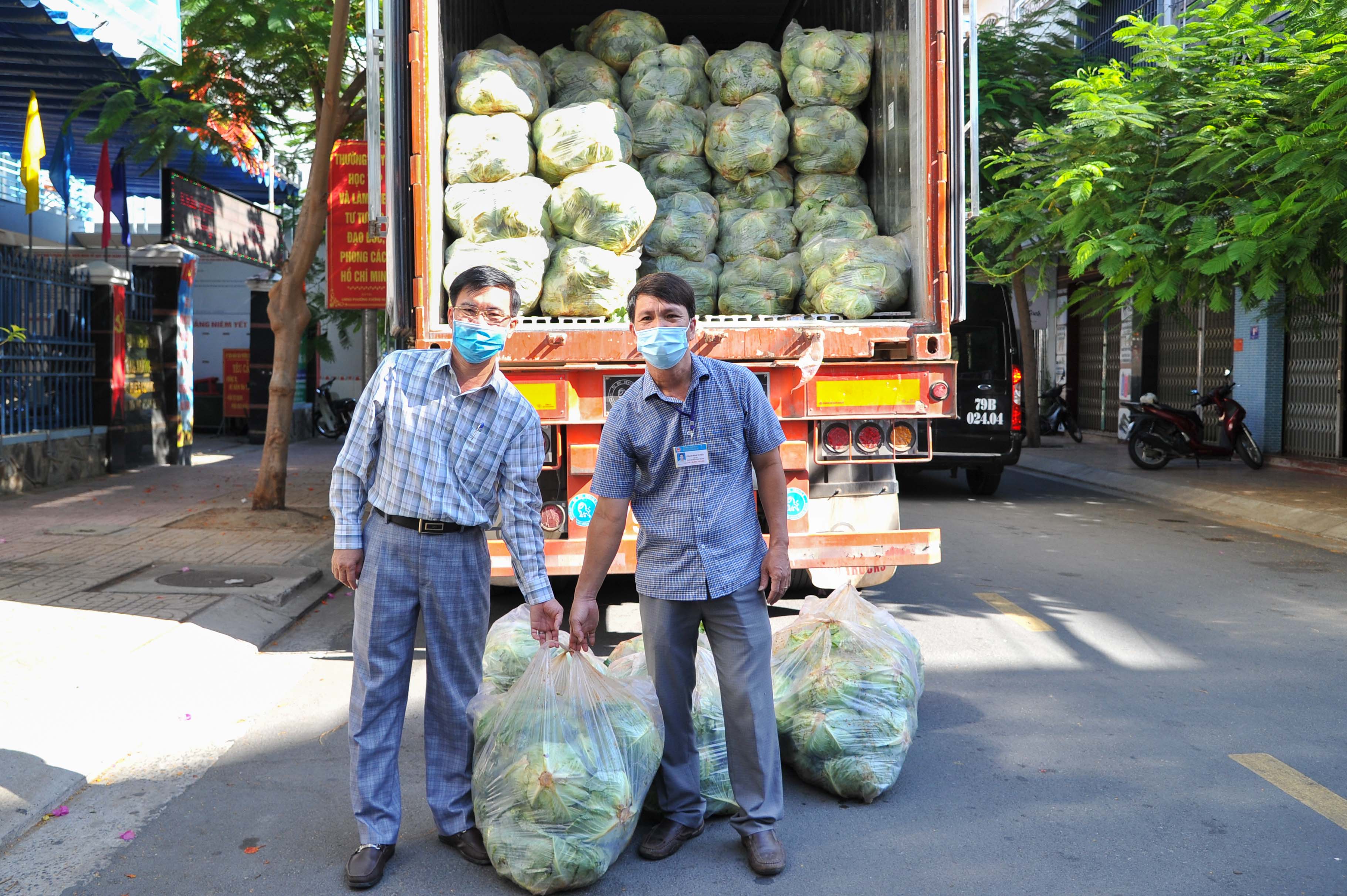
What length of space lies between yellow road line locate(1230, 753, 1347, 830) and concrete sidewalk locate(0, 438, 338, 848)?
3923 mm

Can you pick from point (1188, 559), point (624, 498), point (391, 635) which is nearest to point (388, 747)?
point (391, 635)

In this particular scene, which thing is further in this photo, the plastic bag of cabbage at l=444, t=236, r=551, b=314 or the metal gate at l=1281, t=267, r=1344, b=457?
the metal gate at l=1281, t=267, r=1344, b=457

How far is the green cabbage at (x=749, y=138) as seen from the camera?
689 cm

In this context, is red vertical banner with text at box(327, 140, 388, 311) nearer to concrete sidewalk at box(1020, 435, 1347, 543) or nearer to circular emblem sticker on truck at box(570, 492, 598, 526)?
circular emblem sticker on truck at box(570, 492, 598, 526)

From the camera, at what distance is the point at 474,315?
11.3ft

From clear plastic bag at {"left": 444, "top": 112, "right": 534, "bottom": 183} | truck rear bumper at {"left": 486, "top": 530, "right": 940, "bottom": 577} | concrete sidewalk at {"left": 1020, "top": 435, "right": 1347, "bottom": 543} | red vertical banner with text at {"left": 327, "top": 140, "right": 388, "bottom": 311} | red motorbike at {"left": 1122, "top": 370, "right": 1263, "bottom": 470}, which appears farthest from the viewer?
red motorbike at {"left": 1122, "top": 370, "right": 1263, "bottom": 470}

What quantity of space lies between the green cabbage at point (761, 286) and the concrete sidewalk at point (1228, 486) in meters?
6.29

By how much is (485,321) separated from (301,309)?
24.2 feet

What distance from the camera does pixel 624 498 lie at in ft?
11.6

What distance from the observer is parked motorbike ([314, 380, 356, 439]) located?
73.3 ft

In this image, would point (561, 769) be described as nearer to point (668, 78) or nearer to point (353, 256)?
point (668, 78)

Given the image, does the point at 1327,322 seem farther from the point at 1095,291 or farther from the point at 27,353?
the point at 27,353

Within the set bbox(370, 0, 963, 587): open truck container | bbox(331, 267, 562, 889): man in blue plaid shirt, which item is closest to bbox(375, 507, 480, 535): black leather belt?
bbox(331, 267, 562, 889): man in blue plaid shirt

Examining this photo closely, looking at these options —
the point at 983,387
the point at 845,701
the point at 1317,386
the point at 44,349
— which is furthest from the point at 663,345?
the point at 1317,386
